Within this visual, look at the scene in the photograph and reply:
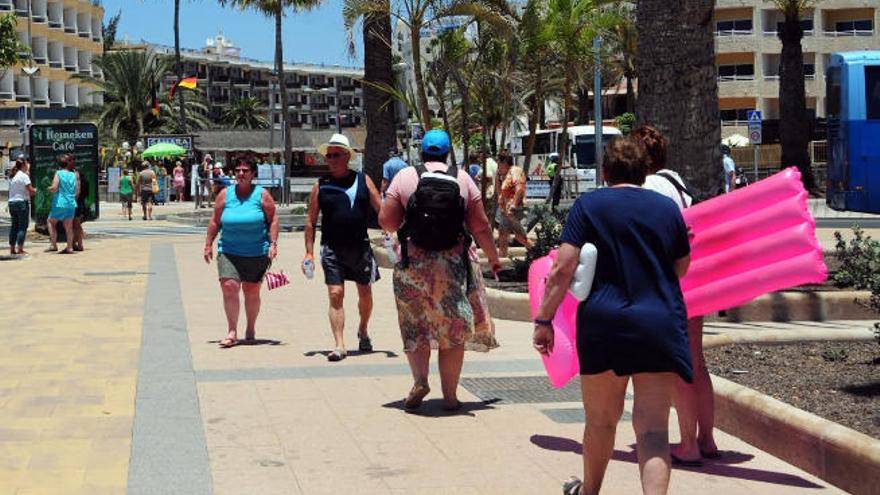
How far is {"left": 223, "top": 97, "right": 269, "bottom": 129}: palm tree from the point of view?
132375 mm

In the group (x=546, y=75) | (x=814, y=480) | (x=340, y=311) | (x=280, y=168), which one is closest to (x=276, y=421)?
(x=340, y=311)

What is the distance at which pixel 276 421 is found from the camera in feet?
25.8

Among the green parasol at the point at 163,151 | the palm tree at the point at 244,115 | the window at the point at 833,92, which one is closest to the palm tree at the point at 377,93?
the window at the point at 833,92

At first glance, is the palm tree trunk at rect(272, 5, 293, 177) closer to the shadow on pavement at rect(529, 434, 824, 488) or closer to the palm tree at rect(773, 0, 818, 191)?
the palm tree at rect(773, 0, 818, 191)

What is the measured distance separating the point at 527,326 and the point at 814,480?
19.4 ft

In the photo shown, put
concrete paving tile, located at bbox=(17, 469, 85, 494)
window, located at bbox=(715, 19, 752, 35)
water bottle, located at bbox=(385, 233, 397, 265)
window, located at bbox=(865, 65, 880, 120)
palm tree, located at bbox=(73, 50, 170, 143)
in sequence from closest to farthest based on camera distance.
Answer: concrete paving tile, located at bbox=(17, 469, 85, 494), water bottle, located at bbox=(385, 233, 397, 265), window, located at bbox=(865, 65, 880, 120), window, located at bbox=(715, 19, 752, 35), palm tree, located at bbox=(73, 50, 170, 143)

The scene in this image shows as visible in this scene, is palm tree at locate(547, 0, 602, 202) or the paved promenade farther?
palm tree at locate(547, 0, 602, 202)

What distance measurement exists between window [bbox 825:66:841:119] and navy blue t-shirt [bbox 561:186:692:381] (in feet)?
82.4

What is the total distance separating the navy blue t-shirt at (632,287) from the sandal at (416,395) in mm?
2881

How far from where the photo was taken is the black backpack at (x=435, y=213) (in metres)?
7.87

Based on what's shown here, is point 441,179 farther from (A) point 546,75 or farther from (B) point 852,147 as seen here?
(B) point 852,147

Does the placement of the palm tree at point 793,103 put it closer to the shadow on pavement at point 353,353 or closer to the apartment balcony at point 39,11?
the shadow on pavement at point 353,353

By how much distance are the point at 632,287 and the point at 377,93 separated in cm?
2087

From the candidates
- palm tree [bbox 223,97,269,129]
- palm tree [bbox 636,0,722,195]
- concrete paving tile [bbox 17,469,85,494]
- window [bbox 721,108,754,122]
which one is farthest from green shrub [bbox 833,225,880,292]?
palm tree [bbox 223,97,269,129]
